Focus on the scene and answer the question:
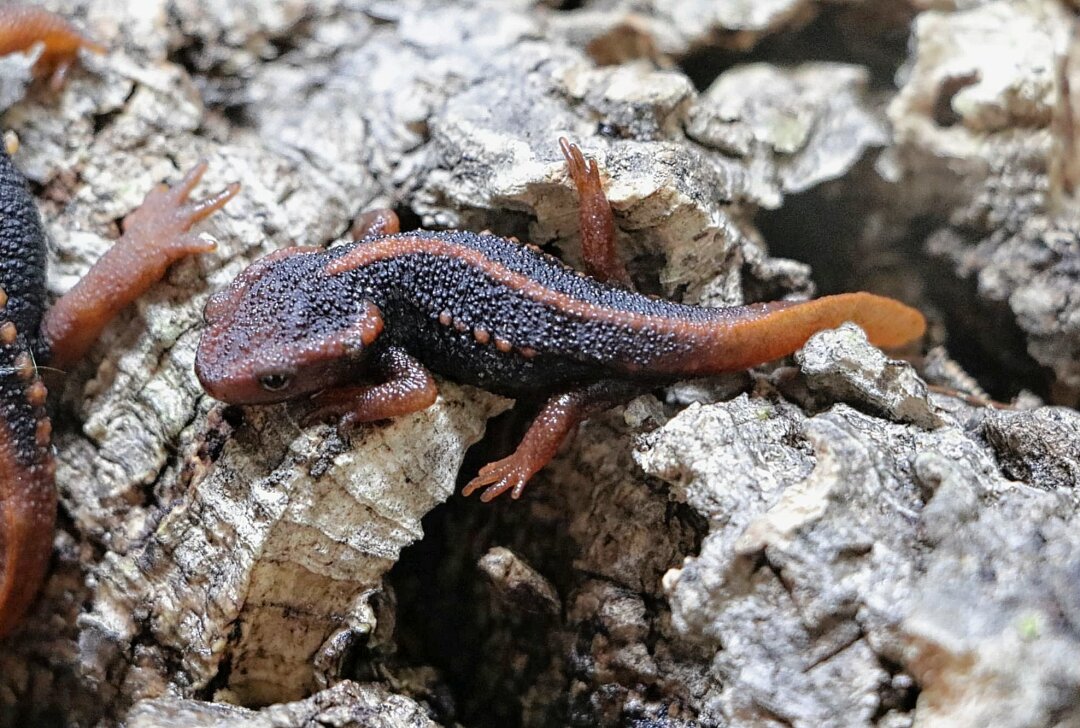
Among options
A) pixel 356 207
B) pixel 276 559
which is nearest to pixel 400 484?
pixel 276 559

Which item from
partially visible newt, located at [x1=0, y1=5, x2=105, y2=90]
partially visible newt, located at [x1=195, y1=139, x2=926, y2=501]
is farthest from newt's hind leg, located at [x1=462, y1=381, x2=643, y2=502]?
partially visible newt, located at [x1=0, y1=5, x2=105, y2=90]

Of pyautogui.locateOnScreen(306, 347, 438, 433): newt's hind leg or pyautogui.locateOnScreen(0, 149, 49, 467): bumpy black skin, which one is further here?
pyautogui.locateOnScreen(0, 149, 49, 467): bumpy black skin

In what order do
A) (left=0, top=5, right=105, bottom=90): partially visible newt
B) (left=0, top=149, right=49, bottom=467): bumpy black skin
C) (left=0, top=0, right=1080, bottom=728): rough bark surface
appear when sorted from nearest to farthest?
(left=0, top=0, right=1080, bottom=728): rough bark surface, (left=0, top=149, right=49, bottom=467): bumpy black skin, (left=0, top=5, right=105, bottom=90): partially visible newt

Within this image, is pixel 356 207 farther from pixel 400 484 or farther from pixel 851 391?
pixel 851 391

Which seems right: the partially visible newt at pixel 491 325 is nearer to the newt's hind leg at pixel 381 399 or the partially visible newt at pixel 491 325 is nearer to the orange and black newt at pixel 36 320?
the newt's hind leg at pixel 381 399

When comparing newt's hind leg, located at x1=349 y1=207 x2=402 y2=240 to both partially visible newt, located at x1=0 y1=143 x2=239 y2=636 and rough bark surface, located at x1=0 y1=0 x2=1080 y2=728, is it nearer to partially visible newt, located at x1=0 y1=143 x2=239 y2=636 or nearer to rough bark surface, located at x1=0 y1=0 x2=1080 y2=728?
rough bark surface, located at x1=0 y1=0 x2=1080 y2=728

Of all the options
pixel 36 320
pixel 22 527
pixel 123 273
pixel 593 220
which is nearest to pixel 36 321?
pixel 36 320
